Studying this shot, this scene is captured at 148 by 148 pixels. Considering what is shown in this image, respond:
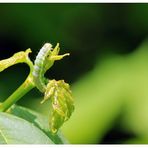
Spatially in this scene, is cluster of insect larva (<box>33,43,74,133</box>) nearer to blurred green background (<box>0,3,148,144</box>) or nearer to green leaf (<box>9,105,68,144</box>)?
green leaf (<box>9,105,68,144</box>)

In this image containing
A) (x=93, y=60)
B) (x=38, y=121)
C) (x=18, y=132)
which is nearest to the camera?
(x=18, y=132)

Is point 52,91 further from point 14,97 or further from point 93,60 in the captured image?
point 93,60

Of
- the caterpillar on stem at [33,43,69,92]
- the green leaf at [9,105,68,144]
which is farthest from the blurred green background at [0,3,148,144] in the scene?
the caterpillar on stem at [33,43,69,92]

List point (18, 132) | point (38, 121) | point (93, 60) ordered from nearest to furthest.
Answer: point (18, 132) < point (38, 121) < point (93, 60)

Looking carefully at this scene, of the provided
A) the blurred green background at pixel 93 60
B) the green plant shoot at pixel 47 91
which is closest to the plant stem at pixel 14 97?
the green plant shoot at pixel 47 91

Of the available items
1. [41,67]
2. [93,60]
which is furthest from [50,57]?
[93,60]

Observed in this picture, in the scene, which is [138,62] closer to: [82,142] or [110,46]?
[110,46]

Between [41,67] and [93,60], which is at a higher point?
[41,67]

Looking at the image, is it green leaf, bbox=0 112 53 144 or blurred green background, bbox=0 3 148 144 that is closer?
green leaf, bbox=0 112 53 144
